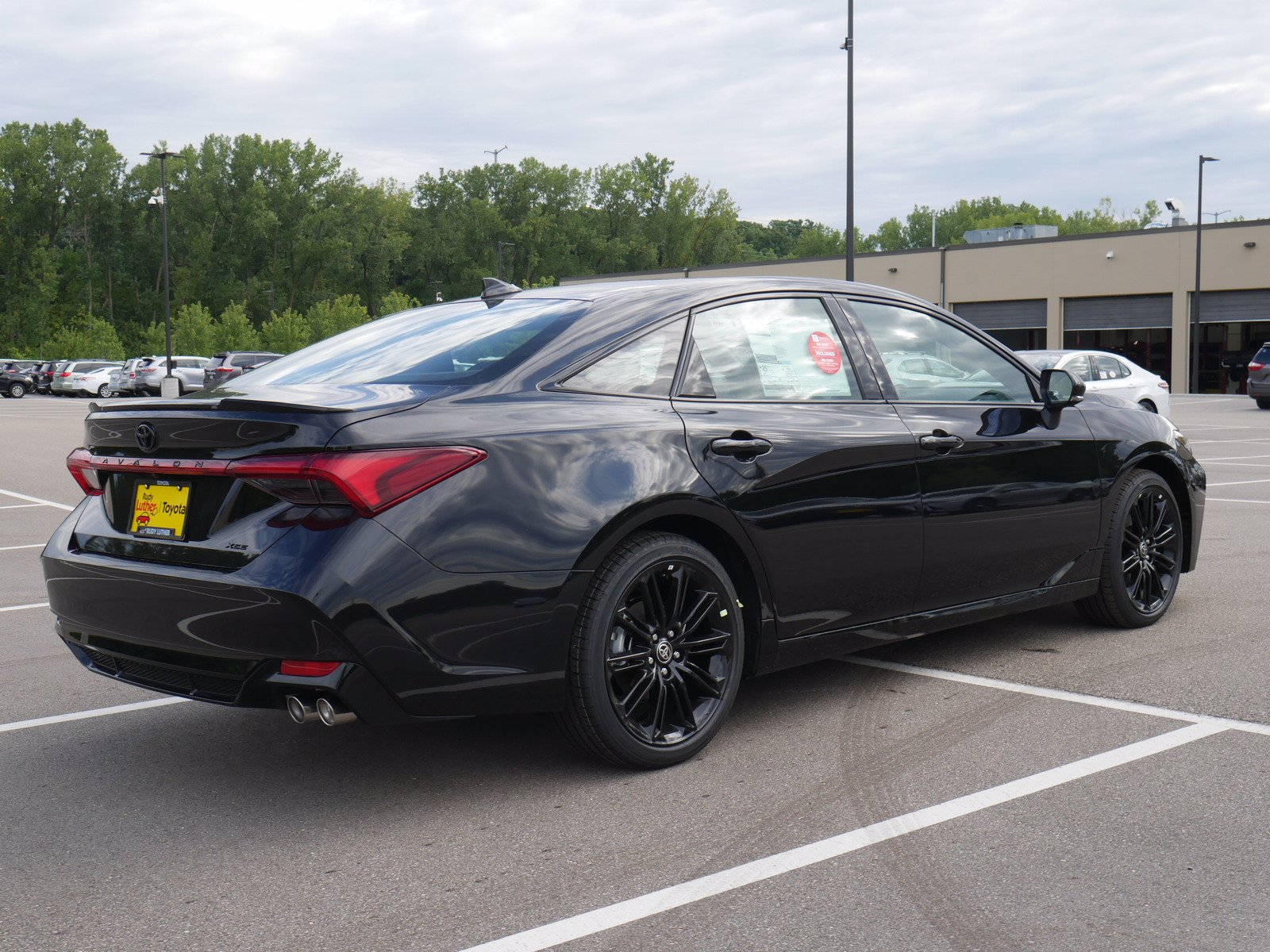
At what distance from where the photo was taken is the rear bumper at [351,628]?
3547 mm

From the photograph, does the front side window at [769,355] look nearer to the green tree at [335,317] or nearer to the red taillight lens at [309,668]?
the red taillight lens at [309,668]

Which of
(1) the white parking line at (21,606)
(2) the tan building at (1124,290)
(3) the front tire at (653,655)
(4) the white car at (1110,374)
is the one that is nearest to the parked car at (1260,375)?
(4) the white car at (1110,374)

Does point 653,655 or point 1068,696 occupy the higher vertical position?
point 653,655

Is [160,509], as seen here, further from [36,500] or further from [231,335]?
[231,335]

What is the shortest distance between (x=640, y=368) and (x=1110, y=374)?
18.3m

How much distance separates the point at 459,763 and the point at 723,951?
1633mm

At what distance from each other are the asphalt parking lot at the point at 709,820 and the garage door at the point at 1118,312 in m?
42.7

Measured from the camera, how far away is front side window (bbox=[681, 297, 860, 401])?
15.0 ft

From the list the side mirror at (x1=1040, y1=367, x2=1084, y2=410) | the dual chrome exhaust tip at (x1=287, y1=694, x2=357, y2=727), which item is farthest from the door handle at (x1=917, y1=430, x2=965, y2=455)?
the dual chrome exhaust tip at (x1=287, y1=694, x2=357, y2=727)

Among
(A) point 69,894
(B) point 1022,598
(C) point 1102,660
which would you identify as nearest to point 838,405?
(B) point 1022,598

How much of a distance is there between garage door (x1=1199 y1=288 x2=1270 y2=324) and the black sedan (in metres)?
41.8

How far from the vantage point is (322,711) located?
3604 mm

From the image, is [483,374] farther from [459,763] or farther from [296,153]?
[296,153]

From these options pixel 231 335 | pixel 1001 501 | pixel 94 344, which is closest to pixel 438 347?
pixel 1001 501
